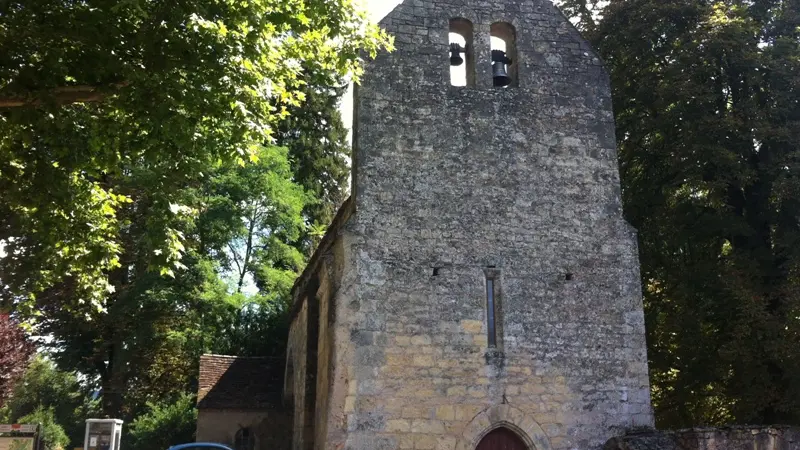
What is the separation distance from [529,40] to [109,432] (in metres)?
11.3

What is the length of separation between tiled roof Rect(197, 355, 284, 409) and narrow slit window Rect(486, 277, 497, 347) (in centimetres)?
784

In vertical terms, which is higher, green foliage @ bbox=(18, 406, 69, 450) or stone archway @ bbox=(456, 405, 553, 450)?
stone archway @ bbox=(456, 405, 553, 450)

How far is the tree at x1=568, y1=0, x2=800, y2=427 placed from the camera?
42.8 ft

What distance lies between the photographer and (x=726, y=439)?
9.73m

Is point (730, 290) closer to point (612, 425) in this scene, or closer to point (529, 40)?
point (612, 425)

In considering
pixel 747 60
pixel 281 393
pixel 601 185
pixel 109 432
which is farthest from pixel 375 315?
pixel 747 60

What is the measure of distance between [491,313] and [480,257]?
92 cm

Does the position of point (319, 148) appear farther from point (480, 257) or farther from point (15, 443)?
point (480, 257)

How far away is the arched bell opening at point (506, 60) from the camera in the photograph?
1245 centimetres

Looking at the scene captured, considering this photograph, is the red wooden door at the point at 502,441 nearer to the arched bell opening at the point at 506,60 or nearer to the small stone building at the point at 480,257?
the small stone building at the point at 480,257

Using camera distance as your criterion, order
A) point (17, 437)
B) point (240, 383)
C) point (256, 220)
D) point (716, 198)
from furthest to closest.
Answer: point (256, 220)
point (240, 383)
point (716, 198)
point (17, 437)

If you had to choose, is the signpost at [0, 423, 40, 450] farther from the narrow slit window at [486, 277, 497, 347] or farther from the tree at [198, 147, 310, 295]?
the tree at [198, 147, 310, 295]

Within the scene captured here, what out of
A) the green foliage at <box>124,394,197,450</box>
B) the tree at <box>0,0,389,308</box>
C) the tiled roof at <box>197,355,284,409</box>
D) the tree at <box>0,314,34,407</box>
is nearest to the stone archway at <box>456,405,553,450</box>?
the tree at <box>0,0,389,308</box>

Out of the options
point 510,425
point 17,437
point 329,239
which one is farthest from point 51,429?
point 510,425
